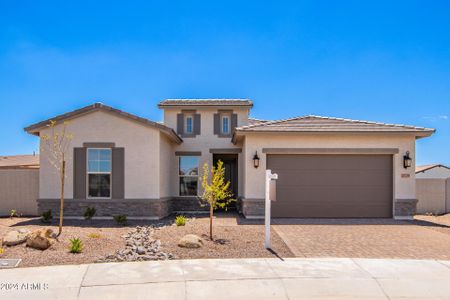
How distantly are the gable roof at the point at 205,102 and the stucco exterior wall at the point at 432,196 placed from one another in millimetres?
8857

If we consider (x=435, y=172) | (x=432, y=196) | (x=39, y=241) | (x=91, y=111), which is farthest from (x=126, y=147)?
(x=435, y=172)

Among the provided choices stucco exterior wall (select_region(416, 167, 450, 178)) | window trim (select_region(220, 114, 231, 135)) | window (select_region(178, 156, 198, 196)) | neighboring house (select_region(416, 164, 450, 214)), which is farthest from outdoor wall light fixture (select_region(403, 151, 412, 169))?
stucco exterior wall (select_region(416, 167, 450, 178))

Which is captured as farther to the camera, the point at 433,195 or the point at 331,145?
the point at 433,195

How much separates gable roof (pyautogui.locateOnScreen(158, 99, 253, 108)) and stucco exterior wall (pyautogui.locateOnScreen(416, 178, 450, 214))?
8857 millimetres

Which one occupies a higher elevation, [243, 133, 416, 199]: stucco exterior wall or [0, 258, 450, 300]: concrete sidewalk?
[243, 133, 416, 199]: stucco exterior wall

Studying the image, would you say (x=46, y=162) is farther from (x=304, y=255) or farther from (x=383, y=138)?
(x=383, y=138)

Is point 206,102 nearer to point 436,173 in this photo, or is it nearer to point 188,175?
point 188,175

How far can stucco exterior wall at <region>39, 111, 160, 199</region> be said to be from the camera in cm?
1252

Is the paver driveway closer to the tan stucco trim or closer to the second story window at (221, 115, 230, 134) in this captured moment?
the tan stucco trim

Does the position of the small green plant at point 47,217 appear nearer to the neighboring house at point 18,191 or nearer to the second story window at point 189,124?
the neighboring house at point 18,191

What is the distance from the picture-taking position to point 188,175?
636 inches

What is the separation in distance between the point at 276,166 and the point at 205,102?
19.2ft

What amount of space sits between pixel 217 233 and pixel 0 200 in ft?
33.2

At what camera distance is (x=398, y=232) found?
400 inches
